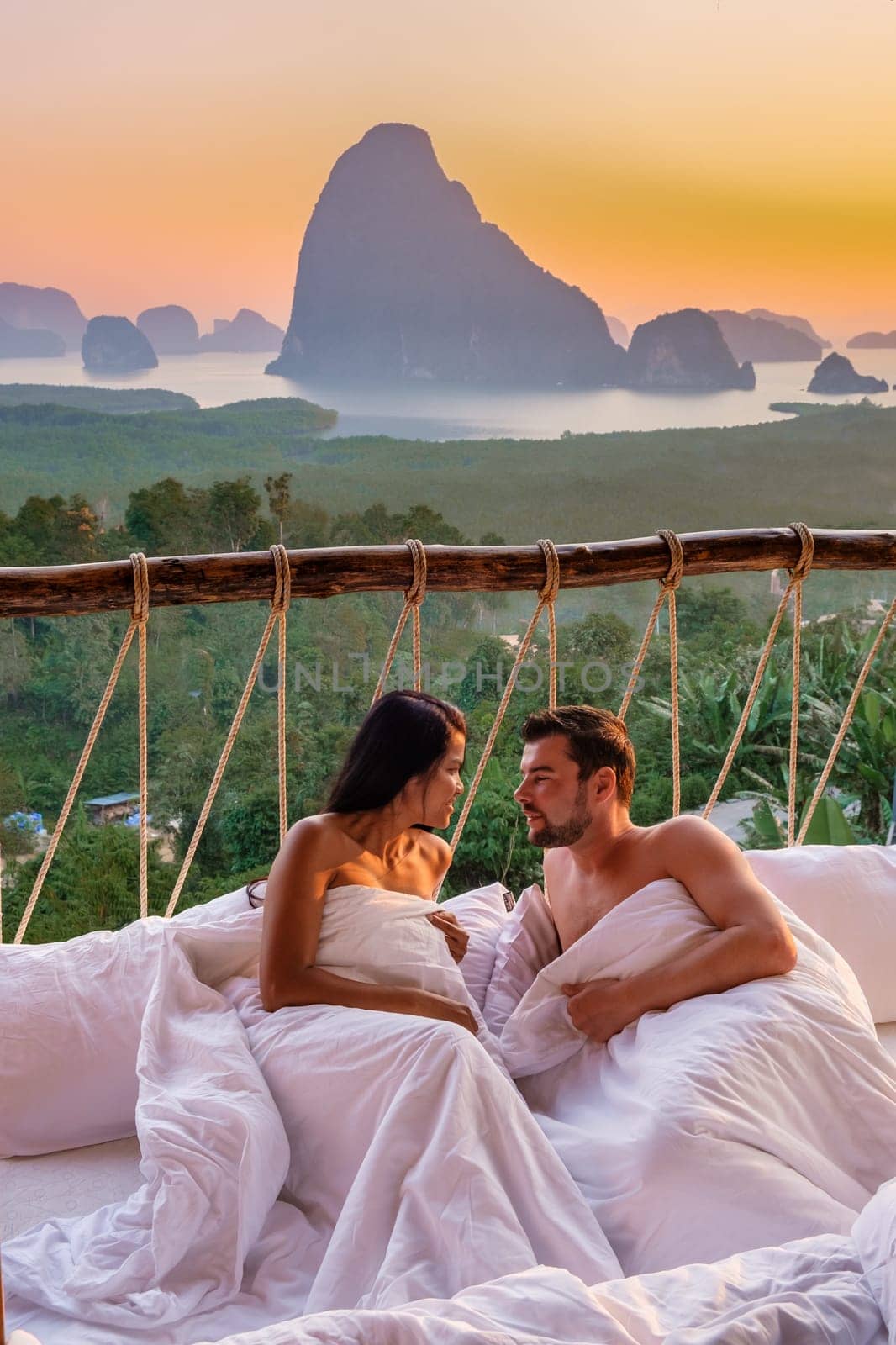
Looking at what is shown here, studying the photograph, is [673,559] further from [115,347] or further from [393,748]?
[115,347]

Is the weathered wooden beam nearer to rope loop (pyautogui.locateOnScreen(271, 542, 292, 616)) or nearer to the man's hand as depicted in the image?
rope loop (pyautogui.locateOnScreen(271, 542, 292, 616))

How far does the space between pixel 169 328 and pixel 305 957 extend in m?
5.03

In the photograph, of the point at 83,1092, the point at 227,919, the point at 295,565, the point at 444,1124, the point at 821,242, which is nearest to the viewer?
the point at 444,1124

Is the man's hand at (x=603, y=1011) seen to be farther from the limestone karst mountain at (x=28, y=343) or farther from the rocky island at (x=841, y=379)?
the rocky island at (x=841, y=379)

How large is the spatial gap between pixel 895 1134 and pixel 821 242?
233 inches

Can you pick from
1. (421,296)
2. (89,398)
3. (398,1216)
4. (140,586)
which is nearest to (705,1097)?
(398,1216)

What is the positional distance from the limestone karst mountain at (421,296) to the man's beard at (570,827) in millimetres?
5058

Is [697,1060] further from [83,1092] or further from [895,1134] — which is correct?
[83,1092]

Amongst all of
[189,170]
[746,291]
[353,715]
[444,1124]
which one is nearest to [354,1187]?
[444,1124]

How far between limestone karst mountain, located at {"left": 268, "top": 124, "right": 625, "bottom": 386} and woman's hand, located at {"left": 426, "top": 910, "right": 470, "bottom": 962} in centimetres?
511

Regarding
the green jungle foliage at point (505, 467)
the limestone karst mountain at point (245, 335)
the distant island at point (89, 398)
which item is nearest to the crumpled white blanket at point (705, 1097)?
the green jungle foliage at point (505, 467)

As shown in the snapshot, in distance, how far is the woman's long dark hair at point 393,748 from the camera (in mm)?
1620

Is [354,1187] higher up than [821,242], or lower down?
lower down

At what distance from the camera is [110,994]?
5.23ft
